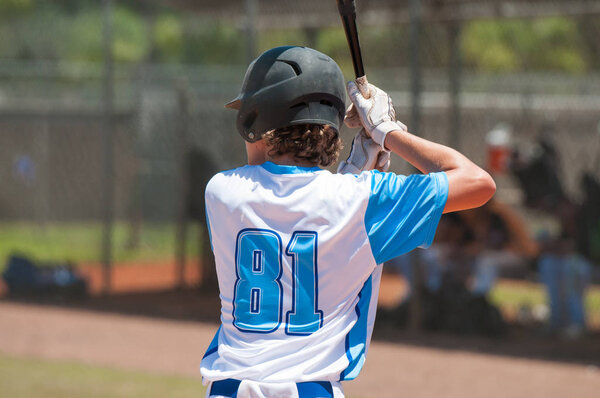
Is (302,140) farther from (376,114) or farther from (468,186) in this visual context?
(468,186)

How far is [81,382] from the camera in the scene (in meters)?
6.92

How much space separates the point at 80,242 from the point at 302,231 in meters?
13.3

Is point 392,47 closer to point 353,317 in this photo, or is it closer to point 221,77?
point 221,77

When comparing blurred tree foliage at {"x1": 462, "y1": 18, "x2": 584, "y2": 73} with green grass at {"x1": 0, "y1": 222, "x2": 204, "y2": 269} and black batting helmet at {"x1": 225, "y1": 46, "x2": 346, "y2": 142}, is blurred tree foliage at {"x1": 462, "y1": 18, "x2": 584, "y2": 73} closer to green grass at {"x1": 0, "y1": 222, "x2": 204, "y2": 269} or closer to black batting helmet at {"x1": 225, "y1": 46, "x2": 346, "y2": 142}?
green grass at {"x1": 0, "y1": 222, "x2": 204, "y2": 269}

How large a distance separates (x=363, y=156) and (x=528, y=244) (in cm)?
840

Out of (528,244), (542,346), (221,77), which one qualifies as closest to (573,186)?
(528,244)

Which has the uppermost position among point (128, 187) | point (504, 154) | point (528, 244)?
point (504, 154)

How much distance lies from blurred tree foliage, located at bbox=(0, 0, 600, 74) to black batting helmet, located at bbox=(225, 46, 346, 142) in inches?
334

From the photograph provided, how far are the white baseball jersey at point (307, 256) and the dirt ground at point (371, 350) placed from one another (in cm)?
449

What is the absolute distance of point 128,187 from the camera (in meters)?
15.4

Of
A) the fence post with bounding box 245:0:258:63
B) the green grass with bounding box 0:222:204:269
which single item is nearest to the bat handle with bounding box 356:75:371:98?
the fence post with bounding box 245:0:258:63

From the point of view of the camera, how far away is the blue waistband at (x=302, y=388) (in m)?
2.28

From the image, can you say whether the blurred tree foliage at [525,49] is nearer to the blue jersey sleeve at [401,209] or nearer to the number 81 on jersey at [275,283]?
the blue jersey sleeve at [401,209]

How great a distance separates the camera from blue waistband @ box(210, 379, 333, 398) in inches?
89.7
